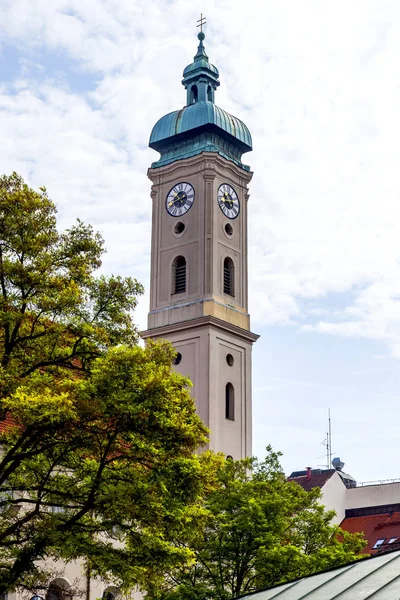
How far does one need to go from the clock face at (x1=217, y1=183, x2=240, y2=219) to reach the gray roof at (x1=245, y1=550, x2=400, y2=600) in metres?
40.7

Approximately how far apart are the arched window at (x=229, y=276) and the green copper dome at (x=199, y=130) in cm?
648

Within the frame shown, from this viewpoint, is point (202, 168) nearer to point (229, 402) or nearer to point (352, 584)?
point (229, 402)

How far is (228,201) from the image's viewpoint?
2420 inches

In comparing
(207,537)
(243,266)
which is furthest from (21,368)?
(243,266)

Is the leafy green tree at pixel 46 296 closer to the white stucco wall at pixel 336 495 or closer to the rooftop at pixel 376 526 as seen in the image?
the rooftop at pixel 376 526

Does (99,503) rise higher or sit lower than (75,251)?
lower

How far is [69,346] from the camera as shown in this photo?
25.4 meters

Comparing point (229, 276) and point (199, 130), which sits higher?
point (199, 130)

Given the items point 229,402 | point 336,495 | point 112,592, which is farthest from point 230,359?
point 112,592

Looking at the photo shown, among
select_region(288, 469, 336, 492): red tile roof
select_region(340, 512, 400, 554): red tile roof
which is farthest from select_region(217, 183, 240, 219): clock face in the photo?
select_region(340, 512, 400, 554): red tile roof

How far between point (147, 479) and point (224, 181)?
40339mm

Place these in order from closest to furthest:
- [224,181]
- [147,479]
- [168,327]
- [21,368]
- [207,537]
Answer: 1. [147,479]
2. [21,368]
3. [207,537]
4. [168,327]
5. [224,181]

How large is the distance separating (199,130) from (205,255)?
8.23 metres

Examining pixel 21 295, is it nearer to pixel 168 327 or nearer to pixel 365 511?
pixel 168 327
